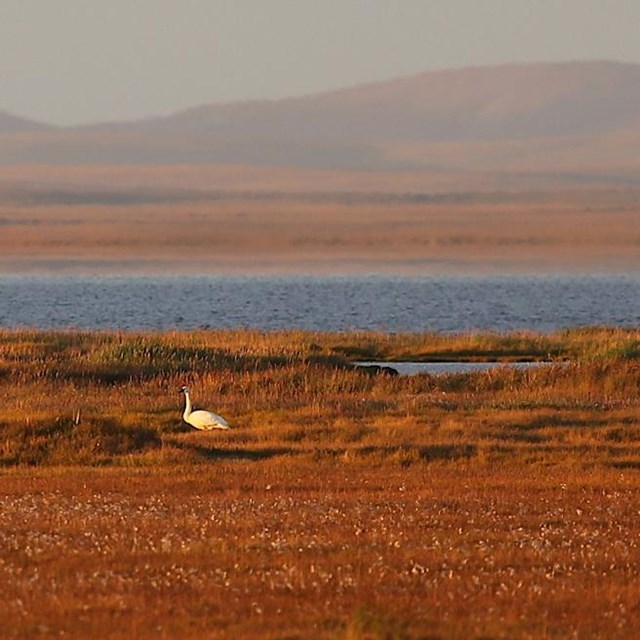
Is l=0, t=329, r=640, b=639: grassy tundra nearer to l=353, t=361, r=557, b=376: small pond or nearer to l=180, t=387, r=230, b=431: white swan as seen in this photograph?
l=180, t=387, r=230, b=431: white swan

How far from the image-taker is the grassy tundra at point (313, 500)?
13094 millimetres

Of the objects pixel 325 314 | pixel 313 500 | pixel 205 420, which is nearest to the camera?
pixel 313 500

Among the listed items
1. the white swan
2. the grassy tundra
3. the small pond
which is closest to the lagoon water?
the small pond

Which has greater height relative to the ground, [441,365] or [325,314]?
[441,365]

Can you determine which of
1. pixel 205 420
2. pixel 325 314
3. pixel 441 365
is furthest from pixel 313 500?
pixel 325 314

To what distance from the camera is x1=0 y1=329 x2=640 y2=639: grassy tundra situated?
13.1m

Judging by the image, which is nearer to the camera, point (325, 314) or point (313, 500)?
point (313, 500)

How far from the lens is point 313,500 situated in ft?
76.2

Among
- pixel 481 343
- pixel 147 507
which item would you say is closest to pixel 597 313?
pixel 481 343

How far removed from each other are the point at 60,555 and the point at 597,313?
117 meters

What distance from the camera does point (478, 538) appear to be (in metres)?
18.2

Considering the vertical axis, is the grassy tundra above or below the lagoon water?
above

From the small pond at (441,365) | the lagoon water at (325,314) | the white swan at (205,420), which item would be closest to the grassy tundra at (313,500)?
the white swan at (205,420)

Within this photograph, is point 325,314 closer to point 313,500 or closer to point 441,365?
point 441,365
